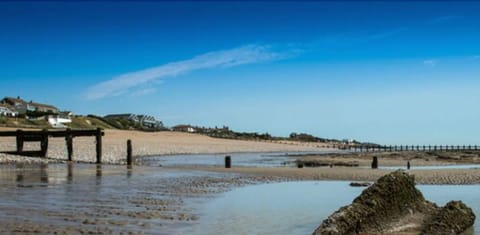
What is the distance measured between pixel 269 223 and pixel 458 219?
14.6 ft

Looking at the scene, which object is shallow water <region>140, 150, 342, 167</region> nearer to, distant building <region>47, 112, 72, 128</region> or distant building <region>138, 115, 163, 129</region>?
distant building <region>47, 112, 72, 128</region>

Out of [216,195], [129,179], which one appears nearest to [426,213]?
[216,195]

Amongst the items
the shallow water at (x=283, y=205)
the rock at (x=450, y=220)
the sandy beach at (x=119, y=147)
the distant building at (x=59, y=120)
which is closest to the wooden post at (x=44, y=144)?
the sandy beach at (x=119, y=147)

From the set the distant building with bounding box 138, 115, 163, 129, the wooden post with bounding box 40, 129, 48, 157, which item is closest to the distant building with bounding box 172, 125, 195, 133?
the distant building with bounding box 138, 115, 163, 129

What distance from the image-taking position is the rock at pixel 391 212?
11430mm

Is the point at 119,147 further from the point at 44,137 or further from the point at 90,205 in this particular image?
the point at 90,205

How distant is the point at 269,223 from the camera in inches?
532

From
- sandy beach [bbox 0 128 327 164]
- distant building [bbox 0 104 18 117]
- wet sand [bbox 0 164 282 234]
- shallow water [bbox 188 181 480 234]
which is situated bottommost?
shallow water [bbox 188 181 480 234]

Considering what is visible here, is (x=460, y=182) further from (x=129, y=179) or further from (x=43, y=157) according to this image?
(x=43, y=157)

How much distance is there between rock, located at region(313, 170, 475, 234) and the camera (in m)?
11.4

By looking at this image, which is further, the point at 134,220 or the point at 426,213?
the point at 426,213

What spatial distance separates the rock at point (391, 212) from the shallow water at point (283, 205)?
1.23 m

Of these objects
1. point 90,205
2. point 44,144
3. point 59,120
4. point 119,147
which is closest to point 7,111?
point 59,120

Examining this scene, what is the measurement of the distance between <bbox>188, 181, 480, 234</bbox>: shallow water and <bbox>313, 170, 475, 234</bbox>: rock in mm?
1228
